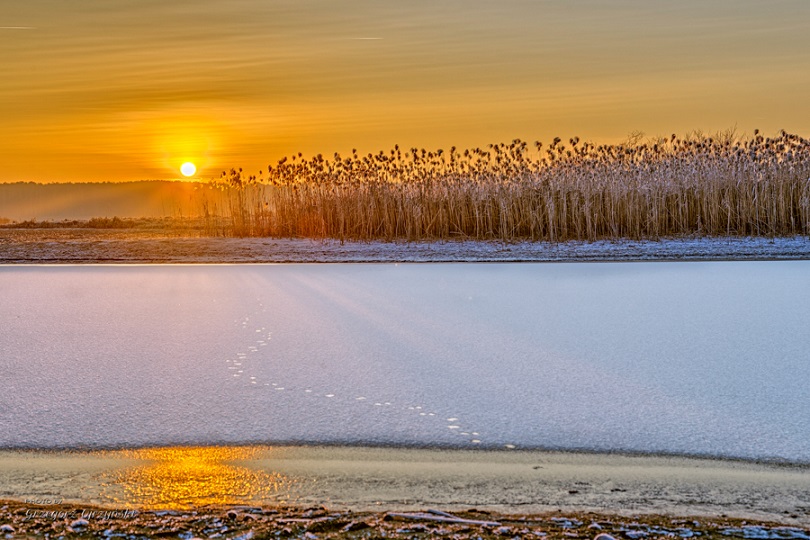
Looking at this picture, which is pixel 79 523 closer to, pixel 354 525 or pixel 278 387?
pixel 354 525

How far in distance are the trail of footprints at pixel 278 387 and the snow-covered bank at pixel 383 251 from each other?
493cm

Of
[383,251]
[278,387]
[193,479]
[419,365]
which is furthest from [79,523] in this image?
[383,251]

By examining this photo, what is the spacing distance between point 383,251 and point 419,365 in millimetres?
6730

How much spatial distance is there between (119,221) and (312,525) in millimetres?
17183

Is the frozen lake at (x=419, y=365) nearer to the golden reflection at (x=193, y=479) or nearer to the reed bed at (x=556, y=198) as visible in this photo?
the golden reflection at (x=193, y=479)

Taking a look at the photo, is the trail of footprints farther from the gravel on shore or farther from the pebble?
the pebble

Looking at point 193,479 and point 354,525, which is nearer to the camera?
point 354,525

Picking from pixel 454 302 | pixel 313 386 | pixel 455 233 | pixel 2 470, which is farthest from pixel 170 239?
pixel 2 470

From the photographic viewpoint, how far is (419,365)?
4238mm

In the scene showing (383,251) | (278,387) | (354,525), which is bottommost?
(354,525)

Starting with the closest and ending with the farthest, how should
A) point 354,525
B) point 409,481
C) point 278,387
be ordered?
1. point 354,525
2. point 409,481
3. point 278,387

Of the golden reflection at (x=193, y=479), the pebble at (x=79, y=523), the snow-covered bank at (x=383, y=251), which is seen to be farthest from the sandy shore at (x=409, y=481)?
the snow-covered bank at (x=383, y=251)

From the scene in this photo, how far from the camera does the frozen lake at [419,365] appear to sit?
318cm

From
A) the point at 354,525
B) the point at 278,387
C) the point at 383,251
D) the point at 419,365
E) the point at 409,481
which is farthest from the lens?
the point at 383,251
